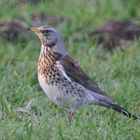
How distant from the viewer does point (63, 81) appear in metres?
8.77

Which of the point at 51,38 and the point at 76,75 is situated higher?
the point at 51,38

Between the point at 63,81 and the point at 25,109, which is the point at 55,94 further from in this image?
the point at 25,109

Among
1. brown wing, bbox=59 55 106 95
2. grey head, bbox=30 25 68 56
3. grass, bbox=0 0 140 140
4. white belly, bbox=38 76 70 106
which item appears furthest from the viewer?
grey head, bbox=30 25 68 56

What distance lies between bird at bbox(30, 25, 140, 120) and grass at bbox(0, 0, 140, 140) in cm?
10

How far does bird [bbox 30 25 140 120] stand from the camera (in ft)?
28.4

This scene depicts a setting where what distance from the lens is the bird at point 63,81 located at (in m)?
8.66

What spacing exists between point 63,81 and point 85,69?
1968 millimetres

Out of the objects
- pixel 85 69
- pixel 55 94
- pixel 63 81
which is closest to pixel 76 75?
pixel 63 81

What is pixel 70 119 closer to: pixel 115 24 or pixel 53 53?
pixel 53 53

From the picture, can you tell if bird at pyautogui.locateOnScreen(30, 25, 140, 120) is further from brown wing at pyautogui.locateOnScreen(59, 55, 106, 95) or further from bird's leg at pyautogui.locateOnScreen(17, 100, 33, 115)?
bird's leg at pyautogui.locateOnScreen(17, 100, 33, 115)

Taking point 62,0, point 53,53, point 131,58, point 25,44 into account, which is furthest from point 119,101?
point 62,0

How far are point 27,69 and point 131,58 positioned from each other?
1592 millimetres

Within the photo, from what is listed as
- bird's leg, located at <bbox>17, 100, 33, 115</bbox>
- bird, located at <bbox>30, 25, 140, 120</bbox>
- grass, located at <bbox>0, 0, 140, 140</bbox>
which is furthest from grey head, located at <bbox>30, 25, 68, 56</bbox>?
bird's leg, located at <bbox>17, 100, 33, 115</bbox>

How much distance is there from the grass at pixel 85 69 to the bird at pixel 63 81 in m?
0.10
